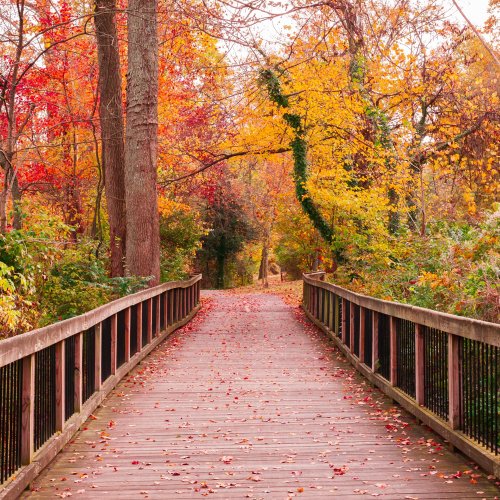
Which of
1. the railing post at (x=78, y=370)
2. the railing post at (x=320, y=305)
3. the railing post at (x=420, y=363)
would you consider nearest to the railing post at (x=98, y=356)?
the railing post at (x=78, y=370)

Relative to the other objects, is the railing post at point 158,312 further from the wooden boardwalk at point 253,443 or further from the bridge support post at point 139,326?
the wooden boardwalk at point 253,443

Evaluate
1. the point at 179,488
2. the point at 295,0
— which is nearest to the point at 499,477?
the point at 179,488

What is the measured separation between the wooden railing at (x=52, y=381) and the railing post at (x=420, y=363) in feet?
10.1

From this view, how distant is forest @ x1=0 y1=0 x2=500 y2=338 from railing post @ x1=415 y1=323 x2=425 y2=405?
0.55 meters

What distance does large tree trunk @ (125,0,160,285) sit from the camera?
49.5ft

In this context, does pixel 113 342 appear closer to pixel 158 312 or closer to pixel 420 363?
pixel 420 363

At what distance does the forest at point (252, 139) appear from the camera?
9.77m

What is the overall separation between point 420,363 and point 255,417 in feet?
5.58

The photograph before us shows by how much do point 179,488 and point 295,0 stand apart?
26.8 feet

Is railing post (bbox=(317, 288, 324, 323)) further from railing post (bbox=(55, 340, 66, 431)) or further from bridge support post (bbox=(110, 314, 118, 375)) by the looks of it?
railing post (bbox=(55, 340, 66, 431))

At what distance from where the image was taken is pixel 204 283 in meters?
43.7

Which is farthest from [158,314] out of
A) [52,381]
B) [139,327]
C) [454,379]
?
[454,379]

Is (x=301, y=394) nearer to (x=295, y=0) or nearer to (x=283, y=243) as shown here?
(x=295, y=0)

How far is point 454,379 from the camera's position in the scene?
5648mm
